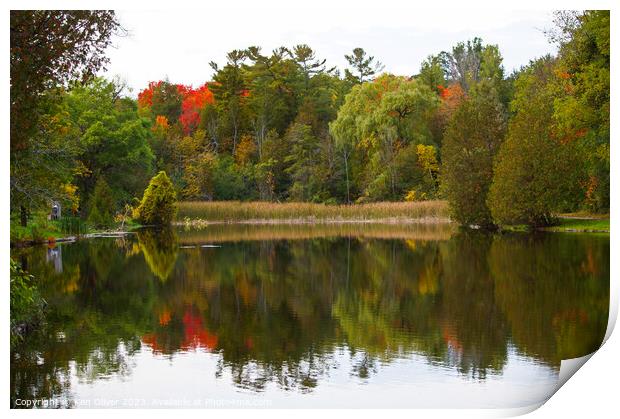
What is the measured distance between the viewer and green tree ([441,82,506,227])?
931 inches

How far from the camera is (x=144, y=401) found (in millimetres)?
5145

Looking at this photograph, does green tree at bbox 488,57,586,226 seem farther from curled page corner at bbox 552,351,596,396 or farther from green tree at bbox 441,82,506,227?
curled page corner at bbox 552,351,596,396

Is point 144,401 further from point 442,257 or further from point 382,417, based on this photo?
point 442,257

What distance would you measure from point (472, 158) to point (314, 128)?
8.79m

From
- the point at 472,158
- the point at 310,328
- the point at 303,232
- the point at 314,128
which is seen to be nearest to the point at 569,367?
the point at 310,328

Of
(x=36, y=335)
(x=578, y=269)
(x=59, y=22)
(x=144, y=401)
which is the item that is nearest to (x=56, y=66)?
(x=59, y=22)

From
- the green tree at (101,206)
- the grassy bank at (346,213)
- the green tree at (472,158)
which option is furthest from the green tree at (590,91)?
the green tree at (101,206)

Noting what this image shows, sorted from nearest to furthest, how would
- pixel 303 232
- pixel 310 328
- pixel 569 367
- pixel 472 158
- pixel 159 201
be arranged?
pixel 569 367
pixel 310 328
pixel 159 201
pixel 303 232
pixel 472 158

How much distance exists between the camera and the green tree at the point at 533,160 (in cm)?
1666

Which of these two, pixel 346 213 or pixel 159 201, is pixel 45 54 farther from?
pixel 346 213

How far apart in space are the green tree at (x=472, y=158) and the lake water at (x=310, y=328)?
29.8 ft

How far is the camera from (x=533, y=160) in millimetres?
18516

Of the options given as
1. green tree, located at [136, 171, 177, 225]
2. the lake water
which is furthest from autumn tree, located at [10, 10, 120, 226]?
green tree, located at [136, 171, 177, 225]

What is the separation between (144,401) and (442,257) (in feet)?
33.1
